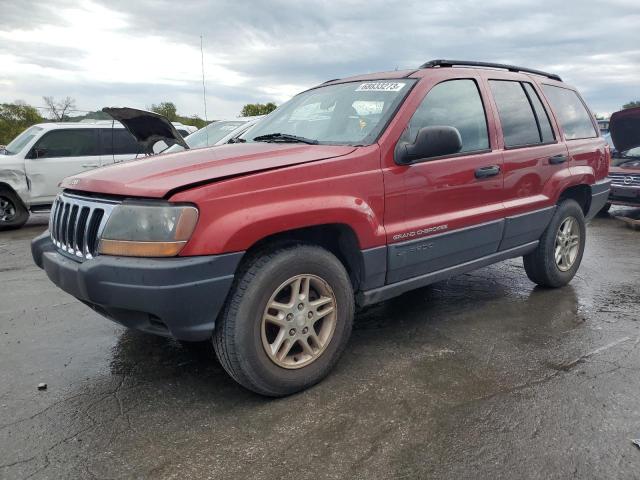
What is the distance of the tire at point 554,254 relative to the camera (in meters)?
4.38

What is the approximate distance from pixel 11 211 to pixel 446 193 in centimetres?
795

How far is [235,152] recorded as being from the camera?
2.96 metres

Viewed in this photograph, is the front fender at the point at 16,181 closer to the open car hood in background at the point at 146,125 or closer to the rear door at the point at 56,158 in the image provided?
the rear door at the point at 56,158

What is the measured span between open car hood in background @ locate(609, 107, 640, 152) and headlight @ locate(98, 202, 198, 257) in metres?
8.00

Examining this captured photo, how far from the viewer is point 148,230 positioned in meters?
2.36

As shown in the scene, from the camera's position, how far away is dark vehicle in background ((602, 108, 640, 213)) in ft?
27.3

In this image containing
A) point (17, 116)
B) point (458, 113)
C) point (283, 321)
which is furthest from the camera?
point (17, 116)

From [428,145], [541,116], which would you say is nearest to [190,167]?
[428,145]

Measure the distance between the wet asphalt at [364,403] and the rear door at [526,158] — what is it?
27.1 inches

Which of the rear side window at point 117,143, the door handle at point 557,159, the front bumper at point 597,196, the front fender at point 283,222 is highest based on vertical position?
the rear side window at point 117,143

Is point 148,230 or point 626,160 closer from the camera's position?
point 148,230

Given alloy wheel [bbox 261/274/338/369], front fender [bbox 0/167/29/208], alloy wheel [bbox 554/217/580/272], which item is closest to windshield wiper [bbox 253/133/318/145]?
alloy wheel [bbox 261/274/338/369]

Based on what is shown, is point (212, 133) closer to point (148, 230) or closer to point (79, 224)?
point (79, 224)

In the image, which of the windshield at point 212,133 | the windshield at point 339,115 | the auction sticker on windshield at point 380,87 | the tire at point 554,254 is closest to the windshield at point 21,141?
the windshield at point 212,133
